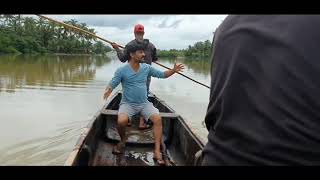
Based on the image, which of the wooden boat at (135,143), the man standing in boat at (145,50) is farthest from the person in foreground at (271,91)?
the man standing in boat at (145,50)

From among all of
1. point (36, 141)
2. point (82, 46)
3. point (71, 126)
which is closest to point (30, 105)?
point (71, 126)

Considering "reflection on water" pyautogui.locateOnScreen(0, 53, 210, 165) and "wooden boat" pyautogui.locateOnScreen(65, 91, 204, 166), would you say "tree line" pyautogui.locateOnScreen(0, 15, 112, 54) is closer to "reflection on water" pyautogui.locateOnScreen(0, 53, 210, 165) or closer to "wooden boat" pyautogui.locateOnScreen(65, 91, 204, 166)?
"reflection on water" pyautogui.locateOnScreen(0, 53, 210, 165)

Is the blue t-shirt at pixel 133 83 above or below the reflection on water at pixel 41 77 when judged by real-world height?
above

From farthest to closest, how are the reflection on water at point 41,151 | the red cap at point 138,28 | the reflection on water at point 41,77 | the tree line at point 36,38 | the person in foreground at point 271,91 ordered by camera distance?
the tree line at point 36,38 → the reflection on water at point 41,77 → the reflection on water at point 41,151 → the red cap at point 138,28 → the person in foreground at point 271,91

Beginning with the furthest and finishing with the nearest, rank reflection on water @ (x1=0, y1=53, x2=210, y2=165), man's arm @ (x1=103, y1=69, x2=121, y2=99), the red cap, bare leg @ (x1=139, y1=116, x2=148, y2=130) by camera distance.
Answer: reflection on water @ (x1=0, y1=53, x2=210, y2=165) → bare leg @ (x1=139, y1=116, x2=148, y2=130) → the red cap → man's arm @ (x1=103, y1=69, x2=121, y2=99)

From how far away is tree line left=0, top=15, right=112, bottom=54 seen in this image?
226 feet

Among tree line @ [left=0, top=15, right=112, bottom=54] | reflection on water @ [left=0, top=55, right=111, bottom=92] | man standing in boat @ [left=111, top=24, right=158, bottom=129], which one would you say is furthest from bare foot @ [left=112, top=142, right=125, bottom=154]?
tree line @ [left=0, top=15, right=112, bottom=54]

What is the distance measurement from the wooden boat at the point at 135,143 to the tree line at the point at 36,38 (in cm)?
5886

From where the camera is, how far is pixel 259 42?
1.30 metres

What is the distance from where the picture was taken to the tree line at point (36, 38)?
2712 inches

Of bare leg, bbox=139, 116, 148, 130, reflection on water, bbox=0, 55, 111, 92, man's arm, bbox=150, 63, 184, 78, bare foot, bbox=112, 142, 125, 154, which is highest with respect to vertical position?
man's arm, bbox=150, 63, 184, 78

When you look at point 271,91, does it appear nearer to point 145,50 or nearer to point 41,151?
point 145,50

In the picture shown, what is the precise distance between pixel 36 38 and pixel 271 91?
83.2 m

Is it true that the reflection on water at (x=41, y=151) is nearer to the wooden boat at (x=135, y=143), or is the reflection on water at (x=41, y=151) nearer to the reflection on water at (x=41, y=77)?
the wooden boat at (x=135, y=143)
